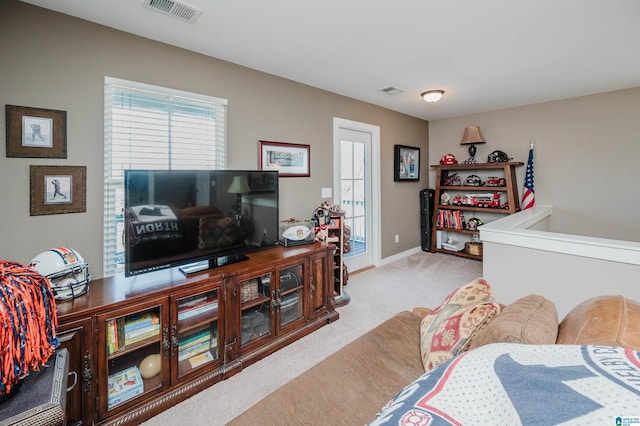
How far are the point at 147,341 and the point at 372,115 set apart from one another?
378 centimetres

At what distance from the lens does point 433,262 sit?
181 inches

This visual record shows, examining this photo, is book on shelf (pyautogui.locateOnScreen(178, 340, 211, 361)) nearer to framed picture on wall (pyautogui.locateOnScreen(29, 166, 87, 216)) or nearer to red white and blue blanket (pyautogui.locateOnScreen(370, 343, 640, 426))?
framed picture on wall (pyautogui.locateOnScreen(29, 166, 87, 216))

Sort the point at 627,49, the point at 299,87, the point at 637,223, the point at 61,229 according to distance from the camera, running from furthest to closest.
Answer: the point at 637,223 < the point at 299,87 < the point at 627,49 < the point at 61,229

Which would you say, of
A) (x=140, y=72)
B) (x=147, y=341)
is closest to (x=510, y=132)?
(x=140, y=72)

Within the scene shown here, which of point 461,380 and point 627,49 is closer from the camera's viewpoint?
point 461,380

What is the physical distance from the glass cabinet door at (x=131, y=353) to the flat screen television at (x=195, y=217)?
0.29 meters

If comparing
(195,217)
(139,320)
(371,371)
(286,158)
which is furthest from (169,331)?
(286,158)

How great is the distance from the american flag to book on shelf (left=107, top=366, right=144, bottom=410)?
5.00m

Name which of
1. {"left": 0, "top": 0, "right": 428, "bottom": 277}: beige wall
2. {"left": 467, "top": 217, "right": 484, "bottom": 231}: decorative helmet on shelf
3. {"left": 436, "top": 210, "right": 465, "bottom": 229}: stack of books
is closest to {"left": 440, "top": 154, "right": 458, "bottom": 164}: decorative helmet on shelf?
{"left": 436, "top": 210, "right": 465, "bottom": 229}: stack of books

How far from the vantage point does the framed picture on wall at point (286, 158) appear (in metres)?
2.91

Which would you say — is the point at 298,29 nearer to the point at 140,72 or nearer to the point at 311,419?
the point at 140,72

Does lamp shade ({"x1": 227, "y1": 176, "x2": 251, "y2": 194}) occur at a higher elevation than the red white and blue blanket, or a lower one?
higher

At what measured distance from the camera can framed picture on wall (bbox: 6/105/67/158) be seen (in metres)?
1.71

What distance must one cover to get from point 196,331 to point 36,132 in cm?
163
